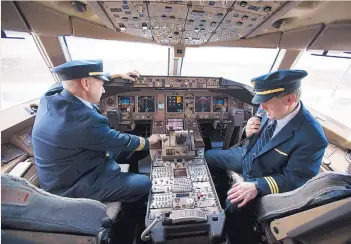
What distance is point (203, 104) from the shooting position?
2807 mm

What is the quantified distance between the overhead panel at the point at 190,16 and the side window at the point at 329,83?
4.80 feet

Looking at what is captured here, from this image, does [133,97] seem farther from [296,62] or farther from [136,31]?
[296,62]

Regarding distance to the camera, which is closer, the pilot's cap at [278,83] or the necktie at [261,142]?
the pilot's cap at [278,83]

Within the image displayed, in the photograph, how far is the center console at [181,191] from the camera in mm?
1406

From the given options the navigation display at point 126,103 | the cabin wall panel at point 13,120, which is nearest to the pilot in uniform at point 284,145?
the navigation display at point 126,103

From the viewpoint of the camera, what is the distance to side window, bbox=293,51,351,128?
106 inches

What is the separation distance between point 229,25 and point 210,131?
1654 millimetres

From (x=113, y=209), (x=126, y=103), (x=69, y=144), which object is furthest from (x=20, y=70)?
(x=113, y=209)

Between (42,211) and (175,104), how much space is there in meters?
1.97

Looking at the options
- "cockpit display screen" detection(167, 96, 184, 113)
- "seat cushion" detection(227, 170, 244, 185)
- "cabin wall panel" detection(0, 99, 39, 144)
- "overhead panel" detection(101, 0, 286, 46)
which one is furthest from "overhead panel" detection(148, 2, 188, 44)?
"cabin wall panel" detection(0, 99, 39, 144)

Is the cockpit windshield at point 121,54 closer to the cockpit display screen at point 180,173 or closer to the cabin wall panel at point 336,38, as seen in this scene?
the cockpit display screen at point 180,173

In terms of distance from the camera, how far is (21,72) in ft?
8.20

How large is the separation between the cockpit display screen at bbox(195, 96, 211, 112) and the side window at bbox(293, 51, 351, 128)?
124 centimetres

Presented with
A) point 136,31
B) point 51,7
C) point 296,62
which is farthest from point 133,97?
point 296,62
